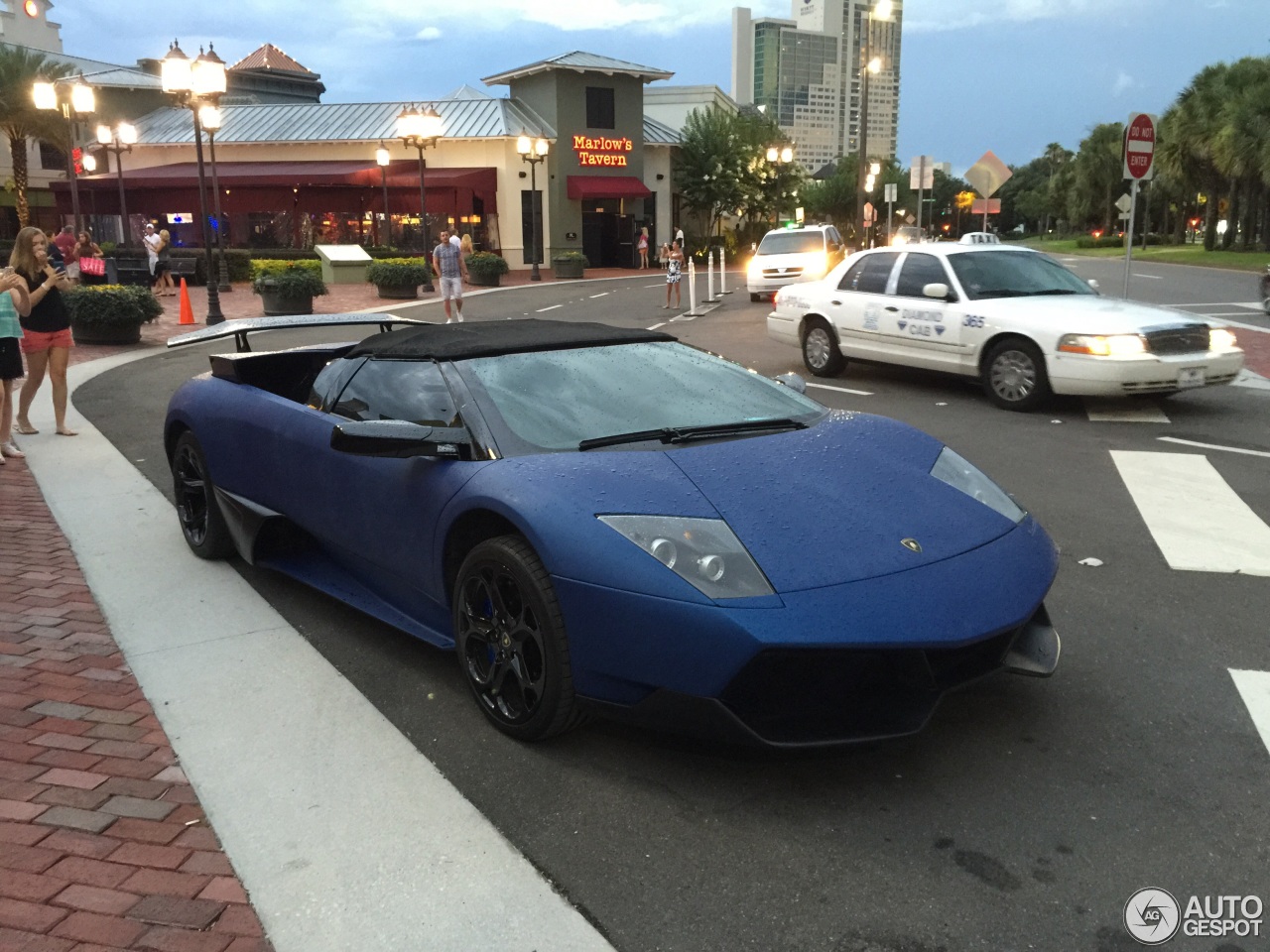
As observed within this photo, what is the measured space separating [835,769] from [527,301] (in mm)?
25769

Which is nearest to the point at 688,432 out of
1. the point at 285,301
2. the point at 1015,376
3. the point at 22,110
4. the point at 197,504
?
the point at 197,504

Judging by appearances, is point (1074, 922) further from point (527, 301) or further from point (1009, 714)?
point (527, 301)

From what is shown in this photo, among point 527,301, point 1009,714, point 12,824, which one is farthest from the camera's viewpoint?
point 527,301

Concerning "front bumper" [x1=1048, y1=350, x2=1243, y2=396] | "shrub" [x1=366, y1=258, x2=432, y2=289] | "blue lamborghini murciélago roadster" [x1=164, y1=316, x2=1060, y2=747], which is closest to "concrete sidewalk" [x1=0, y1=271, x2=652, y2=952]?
"blue lamborghini murciélago roadster" [x1=164, y1=316, x2=1060, y2=747]

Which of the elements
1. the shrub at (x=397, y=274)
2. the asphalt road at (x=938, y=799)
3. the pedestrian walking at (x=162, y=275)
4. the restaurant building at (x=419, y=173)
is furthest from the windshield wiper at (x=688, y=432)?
the restaurant building at (x=419, y=173)

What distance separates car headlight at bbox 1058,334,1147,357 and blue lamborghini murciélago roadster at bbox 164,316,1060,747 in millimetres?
5351

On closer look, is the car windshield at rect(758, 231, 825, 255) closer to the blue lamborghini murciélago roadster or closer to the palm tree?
the blue lamborghini murciélago roadster

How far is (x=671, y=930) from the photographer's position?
2.61m

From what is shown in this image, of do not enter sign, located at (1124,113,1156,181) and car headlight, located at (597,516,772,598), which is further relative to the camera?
do not enter sign, located at (1124,113,1156,181)

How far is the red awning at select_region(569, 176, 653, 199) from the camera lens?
4694 centimetres

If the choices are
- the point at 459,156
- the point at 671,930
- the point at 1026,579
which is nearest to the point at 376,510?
the point at 671,930

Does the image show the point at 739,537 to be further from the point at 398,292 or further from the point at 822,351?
the point at 398,292

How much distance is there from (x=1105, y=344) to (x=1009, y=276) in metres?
1.69

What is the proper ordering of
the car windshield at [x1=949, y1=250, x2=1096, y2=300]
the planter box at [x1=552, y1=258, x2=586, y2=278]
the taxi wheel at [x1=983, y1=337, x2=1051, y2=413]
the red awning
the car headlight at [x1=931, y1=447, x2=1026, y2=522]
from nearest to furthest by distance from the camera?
1. the car headlight at [x1=931, y1=447, x2=1026, y2=522]
2. the taxi wheel at [x1=983, y1=337, x2=1051, y2=413]
3. the car windshield at [x1=949, y1=250, x2=1096, y2=300]
4. the planter box at [x1=552, y1=258, x2=586, y2=278]
5. the red awning
